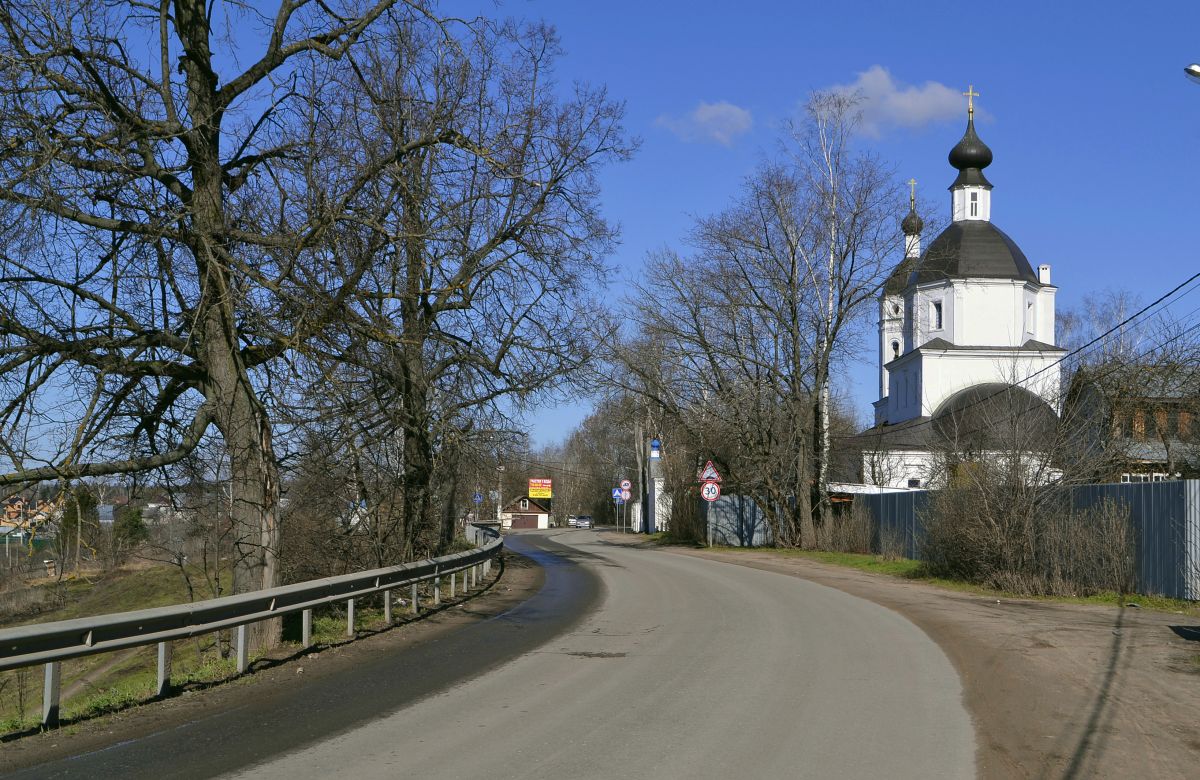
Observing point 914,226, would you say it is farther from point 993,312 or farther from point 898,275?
point 993,312

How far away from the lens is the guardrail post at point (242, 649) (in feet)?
36.2

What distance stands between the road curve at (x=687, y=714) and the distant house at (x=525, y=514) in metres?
99.8

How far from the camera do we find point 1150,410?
44.5 meters

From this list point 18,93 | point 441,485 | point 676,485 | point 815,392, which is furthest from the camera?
point 676,485

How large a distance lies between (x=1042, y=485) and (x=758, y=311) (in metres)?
19.1

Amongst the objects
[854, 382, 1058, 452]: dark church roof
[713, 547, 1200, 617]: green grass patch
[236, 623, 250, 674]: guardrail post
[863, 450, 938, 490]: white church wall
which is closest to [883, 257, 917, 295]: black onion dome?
[854, 382, 1058, 452]: dark church roof

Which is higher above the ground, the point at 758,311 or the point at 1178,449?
the point at 758,311

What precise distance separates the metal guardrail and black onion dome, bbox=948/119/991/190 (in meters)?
60.3

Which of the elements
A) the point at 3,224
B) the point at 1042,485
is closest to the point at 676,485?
the point at 1042,485

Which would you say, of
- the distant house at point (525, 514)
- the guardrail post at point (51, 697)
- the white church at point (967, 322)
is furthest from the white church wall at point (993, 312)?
the guardrail post at point (51, 697)

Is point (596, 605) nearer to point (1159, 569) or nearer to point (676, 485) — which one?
point (1159, 569)

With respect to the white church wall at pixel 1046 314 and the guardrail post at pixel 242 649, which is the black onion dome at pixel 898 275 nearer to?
the white church wall at pixel 1046 314

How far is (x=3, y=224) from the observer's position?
34.4 ft

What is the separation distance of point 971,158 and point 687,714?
214 feet
